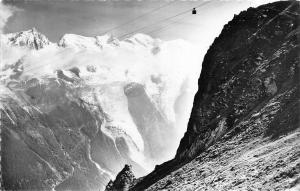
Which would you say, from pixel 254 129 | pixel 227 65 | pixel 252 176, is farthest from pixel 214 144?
pixel 227 65

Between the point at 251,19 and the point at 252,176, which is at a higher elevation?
the point at 251,19

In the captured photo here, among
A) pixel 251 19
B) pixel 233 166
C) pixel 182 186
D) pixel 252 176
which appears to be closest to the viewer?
pixel 252 176

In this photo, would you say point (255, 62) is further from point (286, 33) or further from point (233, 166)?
point (233, 166)

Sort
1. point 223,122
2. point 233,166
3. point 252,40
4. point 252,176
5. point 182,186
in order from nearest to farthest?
point 252,176 → point 233,166 → point 182,186 → point 223,122 → point 252,40

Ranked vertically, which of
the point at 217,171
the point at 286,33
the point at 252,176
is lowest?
the point at 252,176

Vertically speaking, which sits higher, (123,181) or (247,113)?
(123,181)

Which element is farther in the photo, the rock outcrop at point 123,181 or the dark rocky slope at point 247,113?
the rock outcrop at point 123,181

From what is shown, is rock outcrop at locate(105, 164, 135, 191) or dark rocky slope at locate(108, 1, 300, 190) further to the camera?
rock outcrop at locate(105, 164, 135, 191)

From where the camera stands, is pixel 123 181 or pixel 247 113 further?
pixel 123 181
